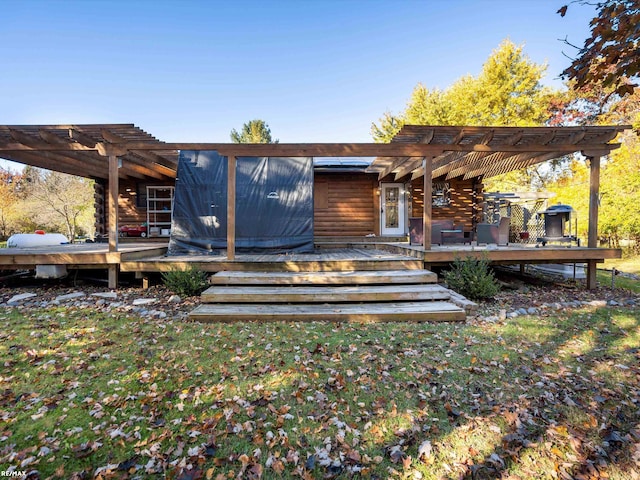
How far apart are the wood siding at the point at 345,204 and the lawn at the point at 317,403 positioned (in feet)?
22.6

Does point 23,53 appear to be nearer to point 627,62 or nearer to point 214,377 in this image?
point 214,377

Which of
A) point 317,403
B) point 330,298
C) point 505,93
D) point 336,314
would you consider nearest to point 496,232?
point 330,298

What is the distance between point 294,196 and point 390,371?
5410mm

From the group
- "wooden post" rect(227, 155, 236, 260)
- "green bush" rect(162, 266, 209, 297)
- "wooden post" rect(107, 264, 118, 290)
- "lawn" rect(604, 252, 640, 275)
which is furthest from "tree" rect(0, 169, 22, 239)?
"lawn" rect(604, 252, 640, 275)

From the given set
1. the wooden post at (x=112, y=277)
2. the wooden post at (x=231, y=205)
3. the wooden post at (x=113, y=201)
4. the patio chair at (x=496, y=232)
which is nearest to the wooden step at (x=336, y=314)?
the wooden post at (x=231, y=205)

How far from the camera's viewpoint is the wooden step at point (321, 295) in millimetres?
4844

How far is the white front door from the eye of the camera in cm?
1082

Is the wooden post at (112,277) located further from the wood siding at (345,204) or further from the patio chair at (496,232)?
the patio chair at (496,232)

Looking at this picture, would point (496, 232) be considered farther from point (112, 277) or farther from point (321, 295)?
point (112, 277)

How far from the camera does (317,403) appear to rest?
99.5 inches

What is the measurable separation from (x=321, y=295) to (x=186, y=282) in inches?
97.4

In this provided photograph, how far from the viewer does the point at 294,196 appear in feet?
25.3

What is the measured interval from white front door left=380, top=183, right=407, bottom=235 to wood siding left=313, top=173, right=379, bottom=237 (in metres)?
0.32

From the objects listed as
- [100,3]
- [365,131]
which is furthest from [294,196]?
[365,131]
